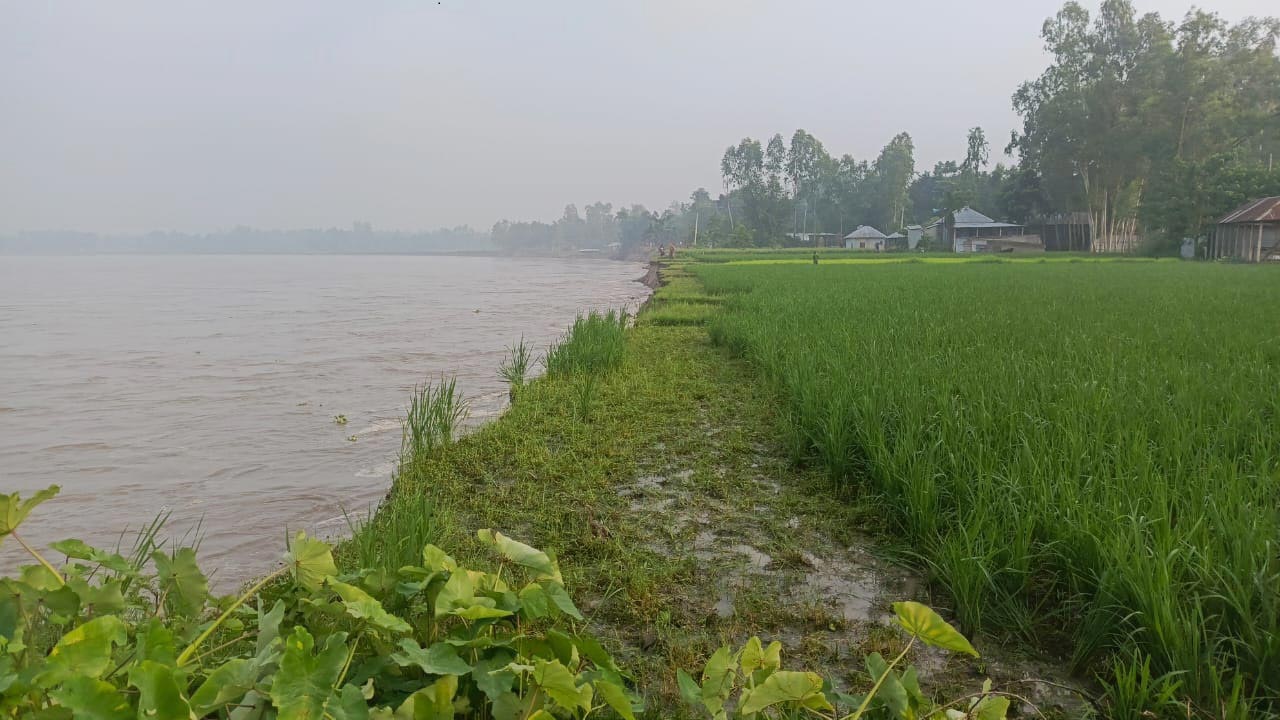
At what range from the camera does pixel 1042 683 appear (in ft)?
6.69

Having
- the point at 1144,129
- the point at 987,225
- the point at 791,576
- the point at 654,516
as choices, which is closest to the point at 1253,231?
the point at 1144,129

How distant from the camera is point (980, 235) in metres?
52.9

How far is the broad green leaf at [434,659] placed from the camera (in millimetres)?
1328

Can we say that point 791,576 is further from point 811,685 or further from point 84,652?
point 84,652

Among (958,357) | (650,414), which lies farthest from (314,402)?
(958,357)

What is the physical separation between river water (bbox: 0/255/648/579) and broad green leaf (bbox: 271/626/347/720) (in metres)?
2.07

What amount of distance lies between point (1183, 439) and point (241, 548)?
4.17 m

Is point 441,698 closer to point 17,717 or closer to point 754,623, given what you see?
point 17,717

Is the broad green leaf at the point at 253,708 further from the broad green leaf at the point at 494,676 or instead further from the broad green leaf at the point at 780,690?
the broad green leaf at the point at 780,690

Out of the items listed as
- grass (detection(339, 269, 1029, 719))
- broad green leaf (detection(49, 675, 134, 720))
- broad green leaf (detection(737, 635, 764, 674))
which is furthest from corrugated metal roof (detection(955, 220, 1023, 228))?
broad green leaf (detection(49, 675, 134, 720))

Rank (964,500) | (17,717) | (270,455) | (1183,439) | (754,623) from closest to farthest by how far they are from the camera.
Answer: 1. (17,717)
2. (754,623)
3. (964,500)
4. (1183,439)
5. (270,455)

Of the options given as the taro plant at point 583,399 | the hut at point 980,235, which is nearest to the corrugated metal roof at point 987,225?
the hut at point 980,235

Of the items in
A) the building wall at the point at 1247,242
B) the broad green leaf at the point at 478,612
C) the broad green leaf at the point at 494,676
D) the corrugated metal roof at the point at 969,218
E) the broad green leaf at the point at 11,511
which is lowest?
the broad green leaf at the point at 494,676

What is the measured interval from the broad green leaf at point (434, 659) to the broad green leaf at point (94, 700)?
411mm
